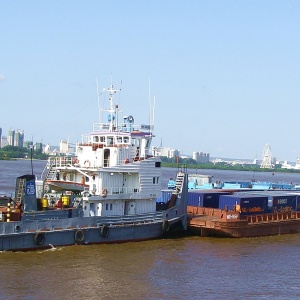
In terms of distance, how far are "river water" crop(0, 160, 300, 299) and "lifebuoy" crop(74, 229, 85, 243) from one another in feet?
1.33

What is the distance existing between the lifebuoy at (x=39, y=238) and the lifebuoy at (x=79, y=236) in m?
1.78

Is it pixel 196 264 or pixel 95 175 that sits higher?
pixel 95 175

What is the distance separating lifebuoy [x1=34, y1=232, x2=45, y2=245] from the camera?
92.6 ft

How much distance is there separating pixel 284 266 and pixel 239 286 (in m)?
4.97

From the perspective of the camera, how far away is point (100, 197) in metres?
30.9

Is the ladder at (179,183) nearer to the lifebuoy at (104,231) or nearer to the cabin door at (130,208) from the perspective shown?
Answer: the cabin door at (130,208)

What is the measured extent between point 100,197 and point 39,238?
4.01 metres

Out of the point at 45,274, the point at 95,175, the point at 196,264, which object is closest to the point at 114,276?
the point at 45,274

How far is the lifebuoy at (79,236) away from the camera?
2961 cm

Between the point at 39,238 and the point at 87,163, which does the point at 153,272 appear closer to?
the point at 39,238

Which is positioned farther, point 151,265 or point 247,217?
point 247,217

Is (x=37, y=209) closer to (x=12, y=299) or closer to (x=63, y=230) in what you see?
(x=63, y=230)

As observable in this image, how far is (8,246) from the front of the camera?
2756 cm

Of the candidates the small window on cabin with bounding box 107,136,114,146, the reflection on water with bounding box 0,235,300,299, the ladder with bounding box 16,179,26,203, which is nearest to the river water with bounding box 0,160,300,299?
the reflection on water with bounding box 0,235,300,299
